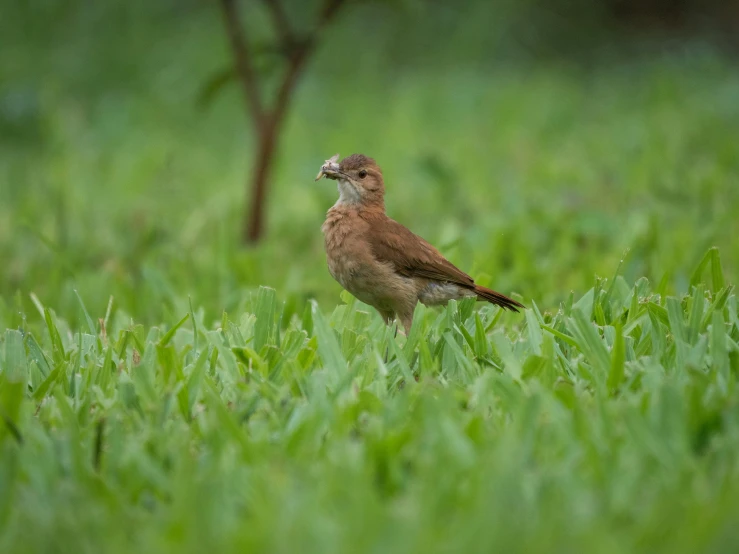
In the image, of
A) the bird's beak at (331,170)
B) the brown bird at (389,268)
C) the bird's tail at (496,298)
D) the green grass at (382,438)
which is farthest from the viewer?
the bird's beak at (331,170)

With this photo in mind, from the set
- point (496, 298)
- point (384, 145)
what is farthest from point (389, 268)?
point (384, 145)

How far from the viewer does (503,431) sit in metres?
2.67

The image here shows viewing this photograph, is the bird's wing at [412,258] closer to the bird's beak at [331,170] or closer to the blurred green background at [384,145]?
the bird's beak at [331,170]

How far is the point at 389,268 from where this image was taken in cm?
417

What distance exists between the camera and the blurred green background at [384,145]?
215 inches

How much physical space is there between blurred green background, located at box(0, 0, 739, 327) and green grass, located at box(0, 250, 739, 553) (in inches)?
38.0

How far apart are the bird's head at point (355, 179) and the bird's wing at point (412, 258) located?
0.94 feet

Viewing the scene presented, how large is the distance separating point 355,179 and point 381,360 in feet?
5.00

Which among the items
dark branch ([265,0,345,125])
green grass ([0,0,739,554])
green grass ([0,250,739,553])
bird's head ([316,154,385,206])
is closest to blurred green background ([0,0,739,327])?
green grass ([0,0,739,554])

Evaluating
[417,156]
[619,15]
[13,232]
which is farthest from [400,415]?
[619,15]

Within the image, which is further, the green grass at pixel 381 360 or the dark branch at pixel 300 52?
the dark branch at pixel 300 52

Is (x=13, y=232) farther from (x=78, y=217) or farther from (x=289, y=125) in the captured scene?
(x=289, y=125)

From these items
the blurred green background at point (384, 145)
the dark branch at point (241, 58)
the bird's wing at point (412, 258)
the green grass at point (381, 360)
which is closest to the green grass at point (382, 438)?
the green grass at point (381, 360)

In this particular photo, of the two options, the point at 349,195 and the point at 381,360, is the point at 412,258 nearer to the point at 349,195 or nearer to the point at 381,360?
the point at 349,195
